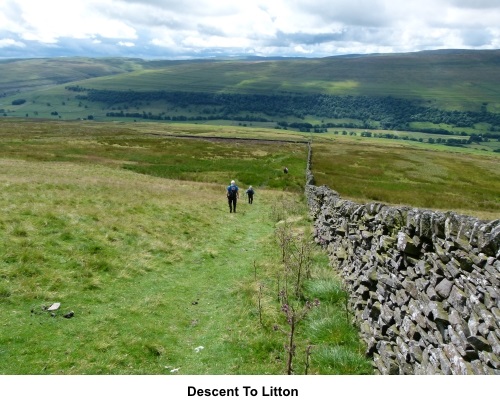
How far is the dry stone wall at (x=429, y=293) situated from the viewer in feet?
19.7

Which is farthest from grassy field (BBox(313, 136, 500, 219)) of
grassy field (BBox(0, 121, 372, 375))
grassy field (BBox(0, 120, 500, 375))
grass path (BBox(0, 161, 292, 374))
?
grass path (BBox(0, 161, 292, 374))

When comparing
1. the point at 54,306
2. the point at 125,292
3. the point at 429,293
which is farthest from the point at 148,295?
the point at 429,293

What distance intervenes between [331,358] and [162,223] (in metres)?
13.5

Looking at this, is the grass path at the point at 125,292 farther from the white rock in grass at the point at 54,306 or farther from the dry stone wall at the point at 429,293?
the dry stone wall at the point at 429,293

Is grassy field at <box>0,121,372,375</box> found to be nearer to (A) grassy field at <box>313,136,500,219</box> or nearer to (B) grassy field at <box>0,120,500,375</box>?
(B) grassy field at <box>0,120,500,375</box>

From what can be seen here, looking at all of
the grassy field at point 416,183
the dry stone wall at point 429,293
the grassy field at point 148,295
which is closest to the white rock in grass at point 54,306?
the grassy field at point 148,295

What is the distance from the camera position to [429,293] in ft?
24.1

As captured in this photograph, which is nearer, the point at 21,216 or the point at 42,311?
the point at 42,311

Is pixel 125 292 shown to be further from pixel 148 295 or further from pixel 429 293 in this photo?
pixel 429 293

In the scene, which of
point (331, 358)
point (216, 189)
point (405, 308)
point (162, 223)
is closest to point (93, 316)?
point (331, 358)

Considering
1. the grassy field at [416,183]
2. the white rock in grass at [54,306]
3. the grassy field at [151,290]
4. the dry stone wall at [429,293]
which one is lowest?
Answer: the grassy field at [416,183]

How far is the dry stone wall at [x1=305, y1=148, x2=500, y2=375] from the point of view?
599 cm

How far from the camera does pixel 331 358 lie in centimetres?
838

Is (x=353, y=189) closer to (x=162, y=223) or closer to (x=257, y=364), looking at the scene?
(x=162, y=223)
